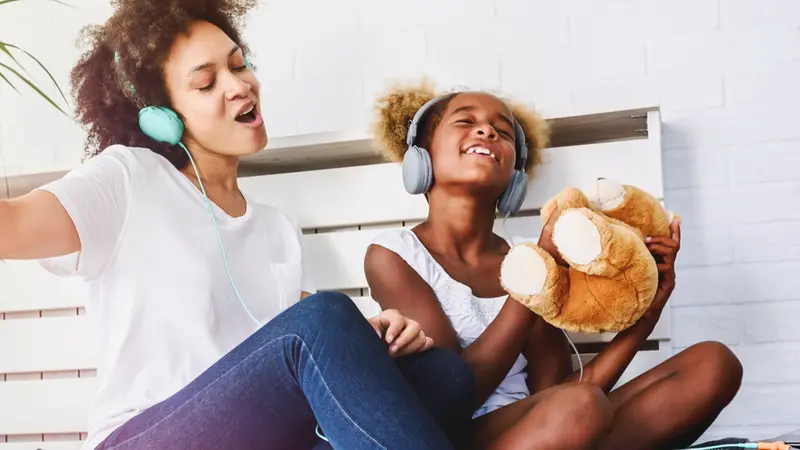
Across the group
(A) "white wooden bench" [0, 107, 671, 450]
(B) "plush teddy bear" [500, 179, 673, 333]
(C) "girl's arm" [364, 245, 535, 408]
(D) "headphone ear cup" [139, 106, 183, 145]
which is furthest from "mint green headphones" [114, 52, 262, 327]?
(B) "plush teddy bear" [500, 179, 673, 333]

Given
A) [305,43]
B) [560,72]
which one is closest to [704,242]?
[560,72]

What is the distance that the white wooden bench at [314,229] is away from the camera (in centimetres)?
150

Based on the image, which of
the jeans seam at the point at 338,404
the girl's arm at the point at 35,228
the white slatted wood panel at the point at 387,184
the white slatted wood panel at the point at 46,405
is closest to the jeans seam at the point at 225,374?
the jeans seam at the point at 338,404

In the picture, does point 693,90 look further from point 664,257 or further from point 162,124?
point 162,124

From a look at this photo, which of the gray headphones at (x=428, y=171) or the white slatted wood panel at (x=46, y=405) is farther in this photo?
the white slatted wood panel at (x=46, y=405)

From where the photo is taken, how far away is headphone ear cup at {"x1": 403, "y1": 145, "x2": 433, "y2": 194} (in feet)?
4.47

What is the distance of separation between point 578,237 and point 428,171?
1.22 feet

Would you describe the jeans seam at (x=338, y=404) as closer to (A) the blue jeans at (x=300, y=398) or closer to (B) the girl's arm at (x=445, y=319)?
(A) the blue jeans at (x=300, y=398)

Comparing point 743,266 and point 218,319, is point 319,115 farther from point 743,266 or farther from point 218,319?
point 743,266

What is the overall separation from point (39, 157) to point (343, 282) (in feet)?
2.69

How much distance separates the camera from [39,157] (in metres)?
1.92

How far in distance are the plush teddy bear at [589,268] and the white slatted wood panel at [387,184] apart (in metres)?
0.31

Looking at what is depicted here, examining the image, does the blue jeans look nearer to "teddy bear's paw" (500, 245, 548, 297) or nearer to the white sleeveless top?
"teddy bear's paw" (500, 245, 548, 297)

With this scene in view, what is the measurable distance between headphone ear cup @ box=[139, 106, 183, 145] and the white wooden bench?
1.01 ft
